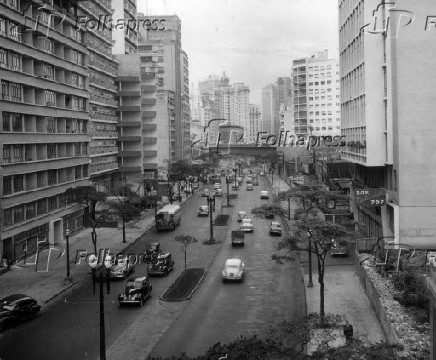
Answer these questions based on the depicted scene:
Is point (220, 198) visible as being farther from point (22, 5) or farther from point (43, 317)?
point (43, 317)

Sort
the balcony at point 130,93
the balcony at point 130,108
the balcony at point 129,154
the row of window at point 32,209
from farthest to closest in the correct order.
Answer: the balcony at point 129,154, the balcony at point 130,108, the balcony at point 130,93, the row of window at point 32,209

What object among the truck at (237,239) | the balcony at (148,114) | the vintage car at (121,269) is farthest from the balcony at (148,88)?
the vintage car at (121,269)

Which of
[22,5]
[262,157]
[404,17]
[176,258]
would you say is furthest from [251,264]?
[262,157]

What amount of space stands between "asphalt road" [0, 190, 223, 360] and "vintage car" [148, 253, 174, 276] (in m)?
0.67

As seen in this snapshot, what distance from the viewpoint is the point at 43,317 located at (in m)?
31.1

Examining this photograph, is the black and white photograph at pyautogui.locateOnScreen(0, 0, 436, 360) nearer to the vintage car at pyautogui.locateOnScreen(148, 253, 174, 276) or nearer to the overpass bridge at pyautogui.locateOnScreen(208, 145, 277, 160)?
the vintage car at pyautogui.locateOnScreen(148, 253, 174, 276)

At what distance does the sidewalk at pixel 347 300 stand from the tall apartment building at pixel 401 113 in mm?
5536

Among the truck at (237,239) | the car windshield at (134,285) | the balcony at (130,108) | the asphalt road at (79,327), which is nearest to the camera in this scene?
the asphalt road at (79,327)

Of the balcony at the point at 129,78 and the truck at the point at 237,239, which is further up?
the balcony at the point at 129,78

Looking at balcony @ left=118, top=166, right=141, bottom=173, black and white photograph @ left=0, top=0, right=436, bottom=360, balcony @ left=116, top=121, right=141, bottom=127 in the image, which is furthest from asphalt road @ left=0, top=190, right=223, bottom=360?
balcony @ left=116, top=121, right=141, bottom=127

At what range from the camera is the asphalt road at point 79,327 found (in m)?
25.6

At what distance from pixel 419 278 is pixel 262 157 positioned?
124m

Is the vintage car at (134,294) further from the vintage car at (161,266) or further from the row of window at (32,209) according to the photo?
the row of window at (32,209)

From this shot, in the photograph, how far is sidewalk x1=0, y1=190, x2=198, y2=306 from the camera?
36531 millimetres
